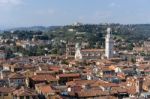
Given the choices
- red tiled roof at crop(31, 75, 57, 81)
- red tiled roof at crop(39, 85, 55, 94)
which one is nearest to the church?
red tiled roof at crop(31, 75, 57, 81)

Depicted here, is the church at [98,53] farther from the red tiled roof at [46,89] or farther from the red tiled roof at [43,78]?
the red tiled roof at [46,89]

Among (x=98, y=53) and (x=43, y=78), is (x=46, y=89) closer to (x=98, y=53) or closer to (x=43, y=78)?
(x=43, y=78)

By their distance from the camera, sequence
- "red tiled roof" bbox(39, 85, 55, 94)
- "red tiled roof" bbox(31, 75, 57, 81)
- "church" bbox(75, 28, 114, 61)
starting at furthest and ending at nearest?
"church" bbox(75, 28, 114, 61)
"red tiled roof" bbox(31, 75, 57, 81)
"red tiled roof" bbox(39, 85, 55, 94)

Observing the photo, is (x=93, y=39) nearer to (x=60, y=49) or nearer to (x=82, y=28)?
(x=60, y=49)

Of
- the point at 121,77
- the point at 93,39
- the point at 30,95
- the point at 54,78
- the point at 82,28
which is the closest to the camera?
the point at 30,95

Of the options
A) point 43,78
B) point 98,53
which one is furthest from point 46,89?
point 98,53

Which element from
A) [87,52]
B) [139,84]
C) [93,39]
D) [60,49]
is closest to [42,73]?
[139,84]

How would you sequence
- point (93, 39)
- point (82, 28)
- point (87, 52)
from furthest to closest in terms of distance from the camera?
point (82, 28)
point (93, 39)
point (87, 52)

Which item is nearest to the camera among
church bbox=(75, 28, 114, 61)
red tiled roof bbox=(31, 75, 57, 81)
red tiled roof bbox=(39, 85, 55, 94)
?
red tiled roof bbox=(39, 85, 55, 94)

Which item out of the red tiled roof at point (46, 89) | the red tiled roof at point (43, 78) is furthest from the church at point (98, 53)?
the red tiled roof at point (46, 89)

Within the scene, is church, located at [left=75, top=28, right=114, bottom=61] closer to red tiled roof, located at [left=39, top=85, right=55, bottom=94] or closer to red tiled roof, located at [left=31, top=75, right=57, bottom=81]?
red tiled roof, located at [left=31, top=75, right=57, bottom=81]

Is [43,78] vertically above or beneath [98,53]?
above
